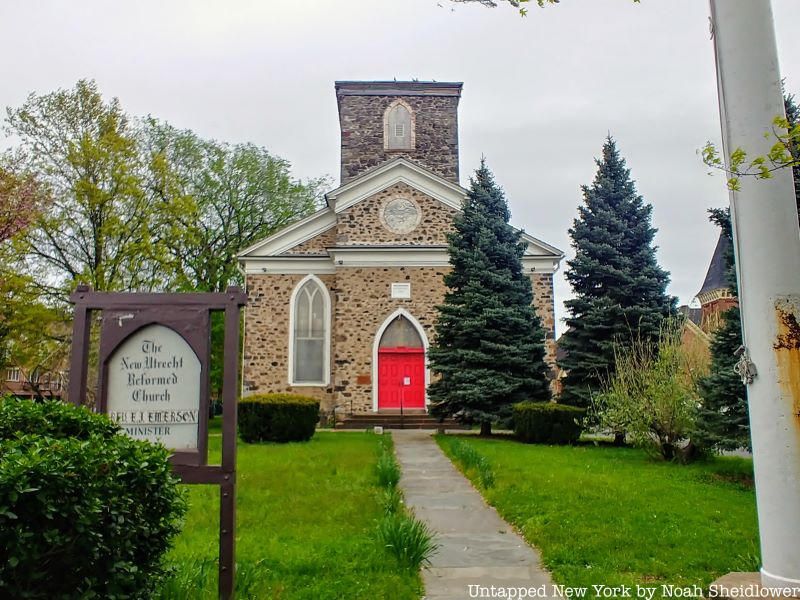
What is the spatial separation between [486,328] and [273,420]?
660cm

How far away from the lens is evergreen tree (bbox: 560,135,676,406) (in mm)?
17516

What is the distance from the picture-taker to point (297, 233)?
2522 centimetres

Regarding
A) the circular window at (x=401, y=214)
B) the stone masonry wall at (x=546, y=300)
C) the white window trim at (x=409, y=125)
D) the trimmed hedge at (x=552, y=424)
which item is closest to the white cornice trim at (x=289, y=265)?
the circular window at (x=401, y=214)

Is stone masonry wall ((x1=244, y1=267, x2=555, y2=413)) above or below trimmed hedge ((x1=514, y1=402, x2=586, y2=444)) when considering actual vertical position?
above

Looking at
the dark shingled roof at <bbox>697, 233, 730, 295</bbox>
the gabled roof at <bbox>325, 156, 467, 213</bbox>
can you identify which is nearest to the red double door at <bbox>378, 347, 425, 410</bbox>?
the gabled roof at <bbox>325, 156, 467, 213</bbox>

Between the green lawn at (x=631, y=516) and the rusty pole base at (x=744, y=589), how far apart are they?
0.96 m

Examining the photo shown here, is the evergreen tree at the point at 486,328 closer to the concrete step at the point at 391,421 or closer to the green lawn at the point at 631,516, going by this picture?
the concrete step at the point at 391,421

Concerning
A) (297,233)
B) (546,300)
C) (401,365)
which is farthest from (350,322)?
(546,300)

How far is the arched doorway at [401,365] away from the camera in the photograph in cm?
2372

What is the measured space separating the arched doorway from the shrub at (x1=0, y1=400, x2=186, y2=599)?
20.1 meters

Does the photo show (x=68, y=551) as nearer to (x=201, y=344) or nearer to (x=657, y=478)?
(x=201, y=344)

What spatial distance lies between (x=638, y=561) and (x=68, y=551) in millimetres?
4582

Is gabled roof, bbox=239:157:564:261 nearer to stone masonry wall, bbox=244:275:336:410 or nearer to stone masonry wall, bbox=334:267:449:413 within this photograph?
stone masonry wall, bbox=244:275:336:410

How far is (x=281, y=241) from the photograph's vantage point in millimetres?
25031
